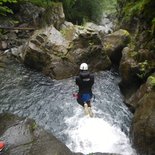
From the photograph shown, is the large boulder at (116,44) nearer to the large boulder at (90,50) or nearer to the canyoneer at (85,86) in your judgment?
the large boulder at (90,50)

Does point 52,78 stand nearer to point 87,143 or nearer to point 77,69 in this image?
point 77,69

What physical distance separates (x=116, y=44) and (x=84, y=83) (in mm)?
6722

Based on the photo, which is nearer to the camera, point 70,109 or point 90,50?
point 70,109

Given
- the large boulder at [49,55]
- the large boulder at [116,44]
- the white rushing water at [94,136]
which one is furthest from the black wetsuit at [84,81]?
the large boulder at [116,44]

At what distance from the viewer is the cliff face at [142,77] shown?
9.05 meters

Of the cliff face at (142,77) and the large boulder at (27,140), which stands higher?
the cliff face at (142,77)

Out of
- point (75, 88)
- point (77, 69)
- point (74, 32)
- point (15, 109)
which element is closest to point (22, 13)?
point (74, 32)

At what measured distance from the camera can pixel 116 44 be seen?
56.5 feet

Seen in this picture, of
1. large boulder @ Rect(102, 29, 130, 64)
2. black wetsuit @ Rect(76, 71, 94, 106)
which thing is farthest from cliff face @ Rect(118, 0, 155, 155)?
large boulder @ Rect(102, 29, 130, 64)

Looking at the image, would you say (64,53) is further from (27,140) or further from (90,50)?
(27,140)

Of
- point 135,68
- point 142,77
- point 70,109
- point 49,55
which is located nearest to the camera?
point 142,77

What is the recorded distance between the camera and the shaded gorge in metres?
10.1

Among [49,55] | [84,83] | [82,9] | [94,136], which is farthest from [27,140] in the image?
[82,9]

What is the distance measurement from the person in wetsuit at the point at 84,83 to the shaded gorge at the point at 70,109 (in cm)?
72
